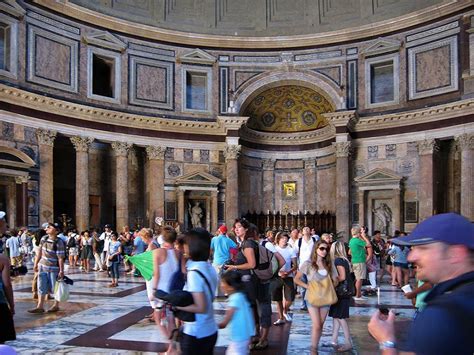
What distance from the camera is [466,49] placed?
2625 centimetres

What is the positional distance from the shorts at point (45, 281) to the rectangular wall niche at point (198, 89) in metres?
21.5

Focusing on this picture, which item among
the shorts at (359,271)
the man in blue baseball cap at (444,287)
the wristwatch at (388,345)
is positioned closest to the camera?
the man in blue baseball cap at (444,287)

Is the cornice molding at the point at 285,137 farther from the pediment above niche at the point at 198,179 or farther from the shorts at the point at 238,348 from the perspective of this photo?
the shorts at the point at 238,348

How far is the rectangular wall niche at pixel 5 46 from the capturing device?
23844mm

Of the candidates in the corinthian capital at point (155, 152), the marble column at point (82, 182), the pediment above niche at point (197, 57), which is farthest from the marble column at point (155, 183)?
the pediment above niche at point (197, 57)

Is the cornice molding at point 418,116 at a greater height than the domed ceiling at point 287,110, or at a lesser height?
lesser

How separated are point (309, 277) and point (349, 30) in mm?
26117

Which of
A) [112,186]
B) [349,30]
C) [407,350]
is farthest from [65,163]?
[407,350]

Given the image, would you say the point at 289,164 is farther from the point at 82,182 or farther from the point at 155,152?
the point at 82,182

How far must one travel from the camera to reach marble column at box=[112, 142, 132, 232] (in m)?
28.1

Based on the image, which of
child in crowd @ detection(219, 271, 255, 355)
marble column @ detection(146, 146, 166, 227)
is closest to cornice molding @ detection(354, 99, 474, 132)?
marble column @ detection(146, 146, 166, 227)

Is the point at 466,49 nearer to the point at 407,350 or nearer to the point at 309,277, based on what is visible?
the point at 309,277

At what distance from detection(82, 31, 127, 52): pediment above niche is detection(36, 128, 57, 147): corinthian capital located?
5.71 metres

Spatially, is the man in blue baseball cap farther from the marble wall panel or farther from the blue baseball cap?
the marble wall panel
